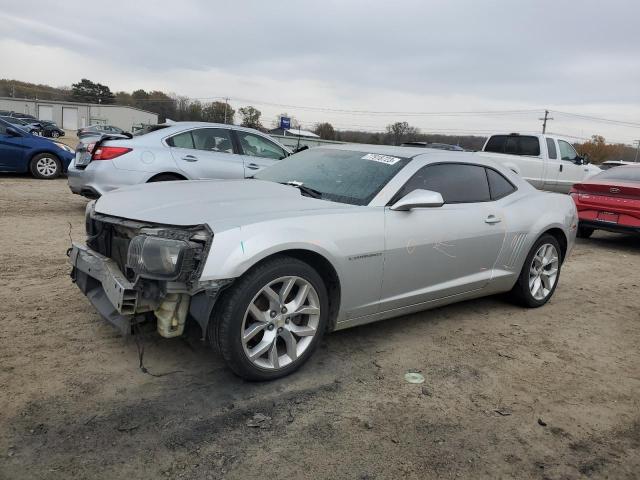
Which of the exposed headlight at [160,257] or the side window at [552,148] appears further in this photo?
the side window at [552,148]

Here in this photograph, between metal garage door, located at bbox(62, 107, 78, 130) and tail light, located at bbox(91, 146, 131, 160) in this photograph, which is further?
metal garage door, located at bbox(62, 107, 78, 130)

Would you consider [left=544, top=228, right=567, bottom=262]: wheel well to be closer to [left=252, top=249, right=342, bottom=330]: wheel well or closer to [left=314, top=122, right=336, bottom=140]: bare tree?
[left=252, top=249, right=342, bottom=330]: wheel well

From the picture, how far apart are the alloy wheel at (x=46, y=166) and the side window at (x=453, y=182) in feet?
36.5

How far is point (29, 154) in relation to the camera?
39.1 ft

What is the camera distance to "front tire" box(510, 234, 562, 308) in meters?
4.86

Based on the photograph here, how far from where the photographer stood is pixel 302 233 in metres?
3.10

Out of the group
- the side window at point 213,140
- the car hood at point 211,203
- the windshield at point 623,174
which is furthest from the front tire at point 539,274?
the side window at point 213,140

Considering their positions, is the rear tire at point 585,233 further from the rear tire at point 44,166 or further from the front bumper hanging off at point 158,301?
the rear tire at point 44,166

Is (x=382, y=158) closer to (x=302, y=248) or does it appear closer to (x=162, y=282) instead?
(x=302, y=248)

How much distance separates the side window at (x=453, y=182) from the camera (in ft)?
13.1

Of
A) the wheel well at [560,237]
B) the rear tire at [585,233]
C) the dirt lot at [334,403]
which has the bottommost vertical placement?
the dirt lot at [334,403]

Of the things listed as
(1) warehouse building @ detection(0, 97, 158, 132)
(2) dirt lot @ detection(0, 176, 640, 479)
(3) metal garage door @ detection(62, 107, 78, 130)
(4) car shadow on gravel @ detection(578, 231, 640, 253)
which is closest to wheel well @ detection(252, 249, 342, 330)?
(2) dirt lot @ detection(0, 176, 640, 479)

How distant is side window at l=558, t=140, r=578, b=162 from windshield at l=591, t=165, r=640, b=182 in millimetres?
4471

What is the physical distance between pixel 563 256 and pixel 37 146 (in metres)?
11.7
